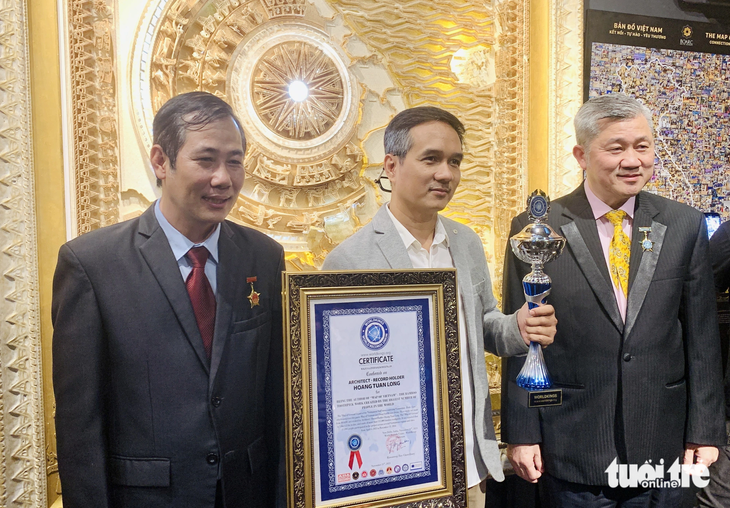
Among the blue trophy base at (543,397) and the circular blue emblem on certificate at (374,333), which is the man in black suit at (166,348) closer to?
the circular blue emblem on certificate at (374,333)

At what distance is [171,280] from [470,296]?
1024mm

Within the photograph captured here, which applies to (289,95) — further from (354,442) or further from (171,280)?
(354,442)

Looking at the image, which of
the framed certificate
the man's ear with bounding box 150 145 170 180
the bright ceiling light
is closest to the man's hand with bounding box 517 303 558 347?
the framed certificate

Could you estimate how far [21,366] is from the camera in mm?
2289

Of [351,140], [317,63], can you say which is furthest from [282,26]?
[351,140]

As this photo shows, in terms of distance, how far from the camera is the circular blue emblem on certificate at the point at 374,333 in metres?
1.45

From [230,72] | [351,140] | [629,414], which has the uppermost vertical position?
[230,72]

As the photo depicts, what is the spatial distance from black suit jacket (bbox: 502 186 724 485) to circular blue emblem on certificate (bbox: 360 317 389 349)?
2.20 feet

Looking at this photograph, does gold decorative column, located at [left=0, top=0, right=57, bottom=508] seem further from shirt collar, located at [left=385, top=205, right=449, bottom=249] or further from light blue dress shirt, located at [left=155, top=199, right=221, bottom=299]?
shirt collar, located at [left=385, top=205, right=449, bottom=249]

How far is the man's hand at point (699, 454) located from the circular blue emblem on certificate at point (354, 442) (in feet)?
4.40

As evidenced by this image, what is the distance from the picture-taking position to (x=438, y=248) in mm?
1875

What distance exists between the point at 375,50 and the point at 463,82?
0.60 m

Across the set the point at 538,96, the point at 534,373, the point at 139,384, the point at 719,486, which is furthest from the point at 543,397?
the point at 538,96

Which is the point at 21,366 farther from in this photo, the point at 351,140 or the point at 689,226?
the point at 689,226
